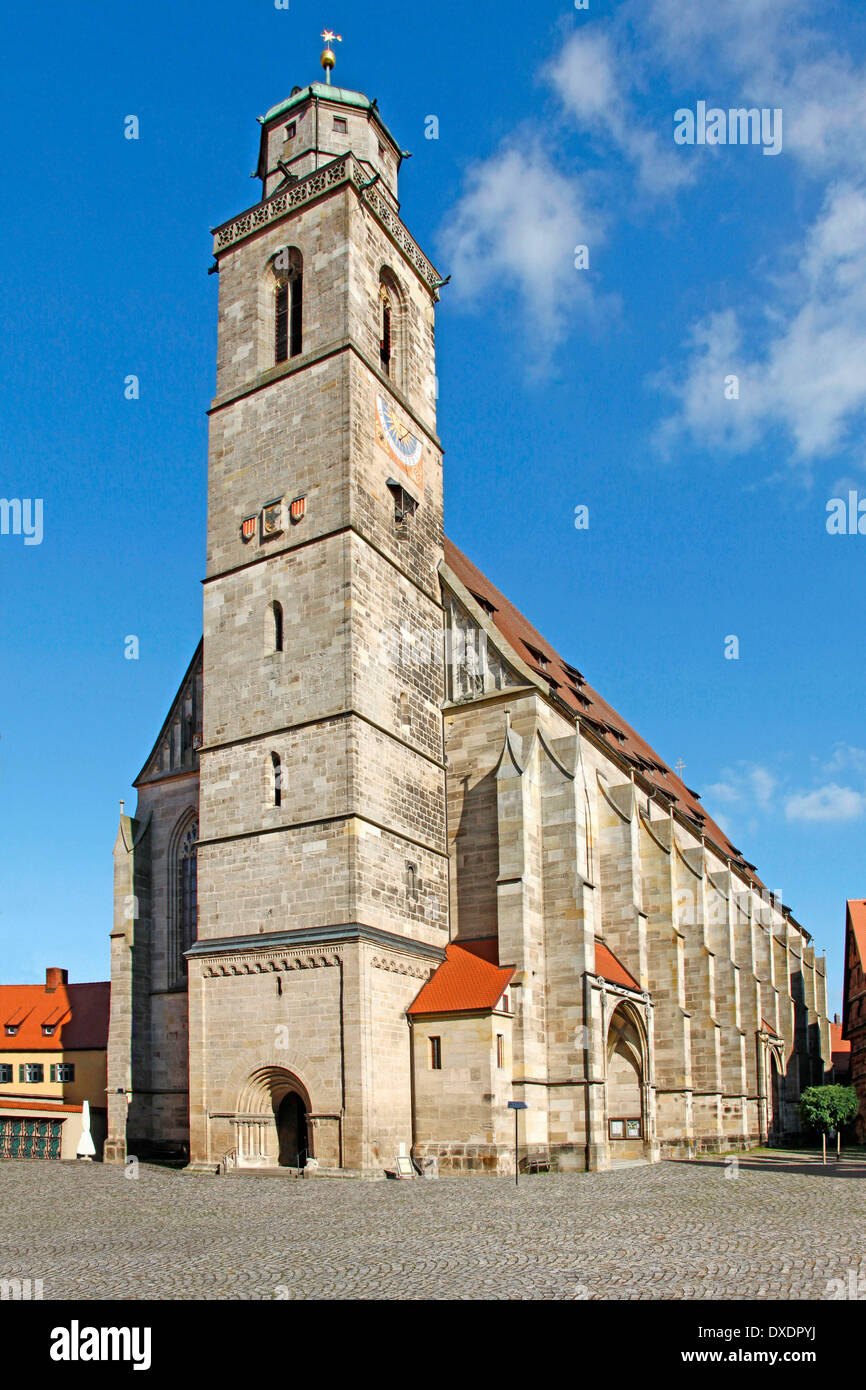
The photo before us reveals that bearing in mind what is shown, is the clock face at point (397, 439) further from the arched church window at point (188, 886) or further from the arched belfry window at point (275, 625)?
the arched church window at point (188, 886)

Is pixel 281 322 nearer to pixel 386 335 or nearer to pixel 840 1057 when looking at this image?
pixel 386 335

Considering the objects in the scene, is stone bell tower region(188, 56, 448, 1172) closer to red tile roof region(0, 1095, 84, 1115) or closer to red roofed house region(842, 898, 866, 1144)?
red tile roof region(0, 1095, 84, 1115)

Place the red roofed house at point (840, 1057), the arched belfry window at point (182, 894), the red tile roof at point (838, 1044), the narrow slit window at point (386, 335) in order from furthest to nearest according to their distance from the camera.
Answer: the red tile roof at point (838, 1044) → the red roofed house at point (840, 1057) → the narrow slit window at point (386, 335) → the arched belfry window at point (182, 894)

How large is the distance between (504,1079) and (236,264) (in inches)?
796

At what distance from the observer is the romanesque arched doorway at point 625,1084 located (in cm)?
2703

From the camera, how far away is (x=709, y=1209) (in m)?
15.8

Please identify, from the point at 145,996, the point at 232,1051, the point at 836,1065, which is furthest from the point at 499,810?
the point at 836,1065

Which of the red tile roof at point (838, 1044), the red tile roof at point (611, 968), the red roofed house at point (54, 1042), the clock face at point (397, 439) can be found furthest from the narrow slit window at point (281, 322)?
the red tile roof at point (838, 1044)

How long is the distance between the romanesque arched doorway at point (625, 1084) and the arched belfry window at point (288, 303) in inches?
680

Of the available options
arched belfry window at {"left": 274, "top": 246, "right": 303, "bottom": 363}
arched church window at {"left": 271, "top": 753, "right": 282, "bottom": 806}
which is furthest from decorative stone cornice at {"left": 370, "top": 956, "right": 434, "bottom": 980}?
arched belfry window at {"left": 274, "top": 246, "right": 303, "bottom": 363}


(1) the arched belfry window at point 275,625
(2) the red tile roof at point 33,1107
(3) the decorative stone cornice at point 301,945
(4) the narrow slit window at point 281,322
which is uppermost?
(4) the narrow slit window at point 281,322

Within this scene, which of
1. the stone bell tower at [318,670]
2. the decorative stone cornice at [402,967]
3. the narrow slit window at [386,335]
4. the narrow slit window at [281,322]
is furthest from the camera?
the narrow slit window at [386,335]

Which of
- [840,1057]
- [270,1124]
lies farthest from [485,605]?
[840,1057]
